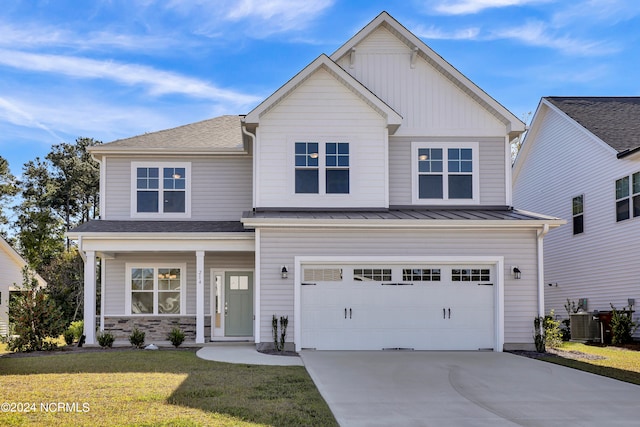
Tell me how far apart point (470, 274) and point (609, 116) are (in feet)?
30.7

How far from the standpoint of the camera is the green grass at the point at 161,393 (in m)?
7.61

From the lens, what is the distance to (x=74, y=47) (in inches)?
997

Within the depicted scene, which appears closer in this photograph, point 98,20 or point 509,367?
point 509,367

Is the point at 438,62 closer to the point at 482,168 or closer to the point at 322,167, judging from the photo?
the point at 482,168

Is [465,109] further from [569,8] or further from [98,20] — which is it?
[98,20]

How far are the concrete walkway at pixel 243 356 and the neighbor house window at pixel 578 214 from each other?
1180cm

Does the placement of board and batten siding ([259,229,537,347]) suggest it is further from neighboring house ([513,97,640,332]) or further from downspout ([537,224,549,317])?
neighboring house ([513,97,640,332])

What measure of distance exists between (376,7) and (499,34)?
251 inches

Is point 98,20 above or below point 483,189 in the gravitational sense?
above

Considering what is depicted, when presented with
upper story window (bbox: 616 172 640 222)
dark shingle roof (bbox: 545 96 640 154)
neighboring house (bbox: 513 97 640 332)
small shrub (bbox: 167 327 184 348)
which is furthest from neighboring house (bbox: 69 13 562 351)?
dark shingle roof (bbox: 545 96 640 154)

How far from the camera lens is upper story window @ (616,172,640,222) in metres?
18.4

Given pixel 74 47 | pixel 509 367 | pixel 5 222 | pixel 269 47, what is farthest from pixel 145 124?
pixel 509 367

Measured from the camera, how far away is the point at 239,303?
1892cm

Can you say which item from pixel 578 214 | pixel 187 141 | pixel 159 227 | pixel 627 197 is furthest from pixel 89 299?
pixel 578 214
